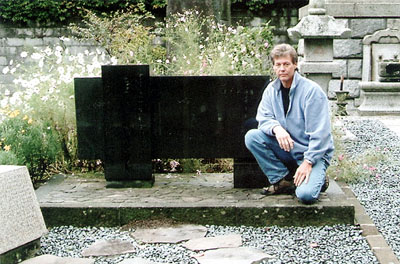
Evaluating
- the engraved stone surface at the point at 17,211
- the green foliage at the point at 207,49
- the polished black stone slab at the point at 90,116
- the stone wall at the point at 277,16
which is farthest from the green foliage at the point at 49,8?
the engraved stone surface at the point at 17,211

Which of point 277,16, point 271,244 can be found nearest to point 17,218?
point 271,244

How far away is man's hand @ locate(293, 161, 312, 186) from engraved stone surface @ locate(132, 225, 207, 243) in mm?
791

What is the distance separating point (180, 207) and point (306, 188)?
96 centimetres

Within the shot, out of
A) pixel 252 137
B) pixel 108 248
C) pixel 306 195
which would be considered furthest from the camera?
pixel 252 137

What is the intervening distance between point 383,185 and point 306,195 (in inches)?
63.1

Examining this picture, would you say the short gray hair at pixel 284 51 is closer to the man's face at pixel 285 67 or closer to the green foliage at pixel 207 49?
the man's face at pixel 285 67

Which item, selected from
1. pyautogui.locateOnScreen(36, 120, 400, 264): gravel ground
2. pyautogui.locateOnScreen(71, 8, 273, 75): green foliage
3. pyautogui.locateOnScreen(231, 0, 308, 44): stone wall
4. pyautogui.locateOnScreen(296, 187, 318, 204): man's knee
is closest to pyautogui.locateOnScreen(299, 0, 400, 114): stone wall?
pyautogui.locateOnScreen(71, 8, 273, 75): green foliage

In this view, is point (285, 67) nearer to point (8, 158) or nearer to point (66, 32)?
point (8, 158)

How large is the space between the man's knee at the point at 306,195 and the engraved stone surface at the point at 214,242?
1.93 ft

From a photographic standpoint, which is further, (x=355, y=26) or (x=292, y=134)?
(x=355, y=26)

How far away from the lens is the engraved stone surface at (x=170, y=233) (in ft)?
13.3

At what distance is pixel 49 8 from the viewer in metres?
15.9

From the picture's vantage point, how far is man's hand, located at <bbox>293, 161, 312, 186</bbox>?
431 centimetres

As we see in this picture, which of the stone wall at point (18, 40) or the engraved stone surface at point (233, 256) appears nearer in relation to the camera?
the engraved stone surface at point (233, 256)
